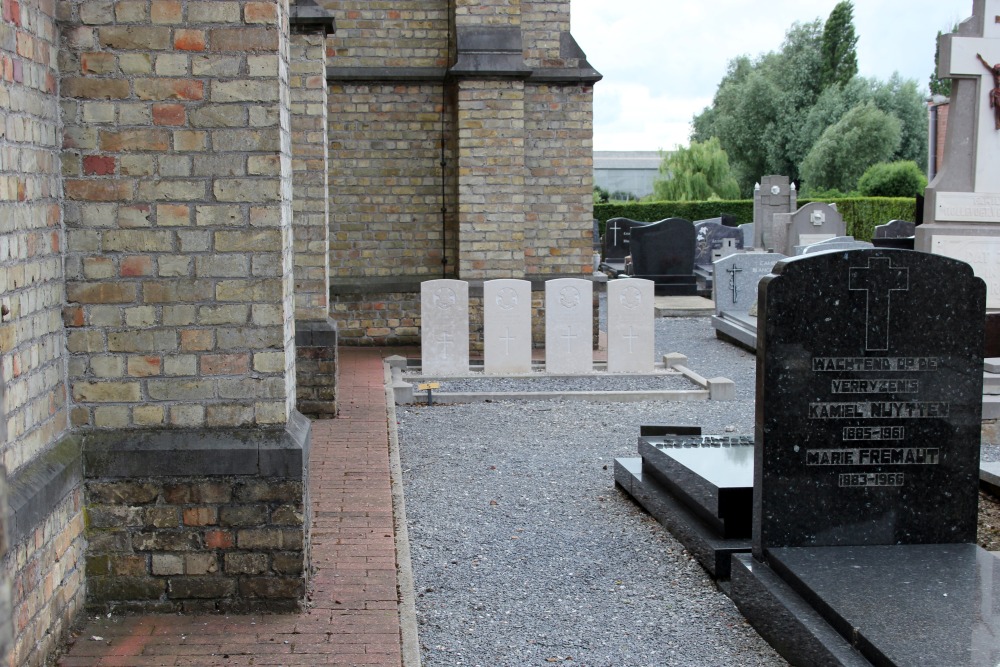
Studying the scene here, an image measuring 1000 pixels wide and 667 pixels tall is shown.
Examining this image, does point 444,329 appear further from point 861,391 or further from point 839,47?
point 839,47

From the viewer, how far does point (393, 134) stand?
43.0 feet

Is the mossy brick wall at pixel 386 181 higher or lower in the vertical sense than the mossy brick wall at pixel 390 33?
lower

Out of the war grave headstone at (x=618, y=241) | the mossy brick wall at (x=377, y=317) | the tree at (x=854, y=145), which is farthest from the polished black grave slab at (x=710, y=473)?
the tree at (x=854, y=145)

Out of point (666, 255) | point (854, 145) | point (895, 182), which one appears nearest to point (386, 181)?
point (666, 255)

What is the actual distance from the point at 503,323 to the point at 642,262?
10.4m

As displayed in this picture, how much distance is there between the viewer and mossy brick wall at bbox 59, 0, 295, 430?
400 cm

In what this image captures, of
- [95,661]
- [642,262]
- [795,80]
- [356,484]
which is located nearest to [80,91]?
[95,661]

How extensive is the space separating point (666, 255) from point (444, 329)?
10.7 meters

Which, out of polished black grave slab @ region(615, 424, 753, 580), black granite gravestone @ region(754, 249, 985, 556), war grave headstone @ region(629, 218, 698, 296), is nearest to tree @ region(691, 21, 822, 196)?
war grave headstone @ region(629, 218, 698, 296)

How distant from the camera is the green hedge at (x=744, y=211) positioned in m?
32.9

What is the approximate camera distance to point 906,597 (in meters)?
3.95

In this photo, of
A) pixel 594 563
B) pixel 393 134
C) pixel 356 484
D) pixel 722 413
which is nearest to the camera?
pixel 594 563

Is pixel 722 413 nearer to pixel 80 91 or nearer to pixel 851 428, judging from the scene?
pixel 851 428

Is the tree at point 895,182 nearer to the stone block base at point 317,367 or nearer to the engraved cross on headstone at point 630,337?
the engraved cross on headstone at point 630,337
